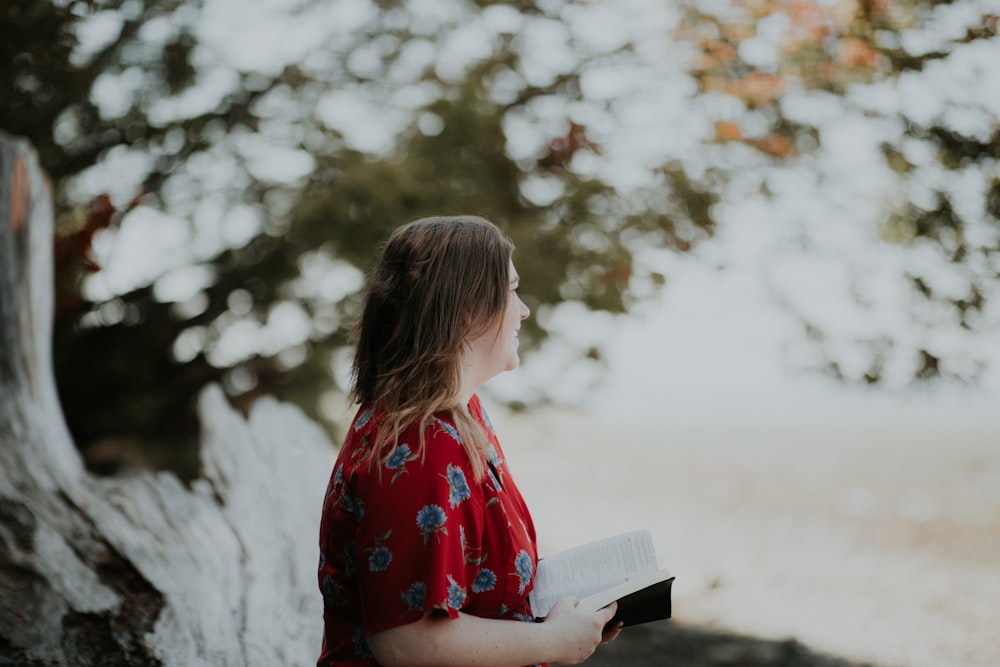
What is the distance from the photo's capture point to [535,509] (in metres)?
10.5

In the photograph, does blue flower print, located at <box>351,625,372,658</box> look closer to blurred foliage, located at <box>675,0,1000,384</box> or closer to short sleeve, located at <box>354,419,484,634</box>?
short sleeve, located at <box>354,419,484,634</box>

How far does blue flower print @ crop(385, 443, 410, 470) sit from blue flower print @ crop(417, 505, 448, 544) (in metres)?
0.09

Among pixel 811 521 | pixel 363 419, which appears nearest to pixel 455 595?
pixel 363 419

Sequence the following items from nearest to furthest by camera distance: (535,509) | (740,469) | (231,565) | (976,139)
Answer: (231,565) < (976,139) < (535,509) < (740,469)

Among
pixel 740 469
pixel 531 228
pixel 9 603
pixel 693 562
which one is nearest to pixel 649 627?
pixel 693 562

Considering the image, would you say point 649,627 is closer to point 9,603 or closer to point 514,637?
point 9,603

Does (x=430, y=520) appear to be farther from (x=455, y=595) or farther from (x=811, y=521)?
(x=811, y=521)

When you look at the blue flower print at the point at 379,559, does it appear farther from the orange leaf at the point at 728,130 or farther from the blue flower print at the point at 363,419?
the orange leaf at the point at 728,130

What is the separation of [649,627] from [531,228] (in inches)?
110

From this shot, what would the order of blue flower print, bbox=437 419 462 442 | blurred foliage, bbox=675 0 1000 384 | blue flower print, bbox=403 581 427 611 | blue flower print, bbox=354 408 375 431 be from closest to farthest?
blue flower print, bbox=403 581 427 611, blue flower print, bbox=437 419 462 442, blue flower print, bbox=354 408 375 431, blurred foliage, bbox=675 0 1000 384

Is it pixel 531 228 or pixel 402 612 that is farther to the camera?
pixel 531 228

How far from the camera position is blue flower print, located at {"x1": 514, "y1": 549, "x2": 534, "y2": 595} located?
70.6 inches

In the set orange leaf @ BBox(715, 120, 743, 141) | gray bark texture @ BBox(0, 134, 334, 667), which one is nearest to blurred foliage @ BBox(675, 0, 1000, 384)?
orange leaf @ BBox(715, 120, 743, 141)

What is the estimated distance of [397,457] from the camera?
65.7 inches
